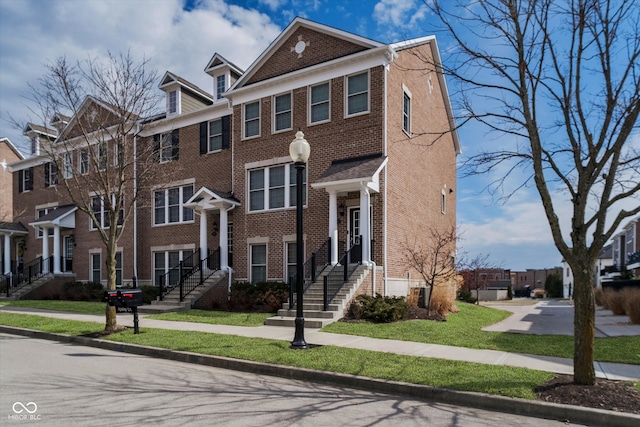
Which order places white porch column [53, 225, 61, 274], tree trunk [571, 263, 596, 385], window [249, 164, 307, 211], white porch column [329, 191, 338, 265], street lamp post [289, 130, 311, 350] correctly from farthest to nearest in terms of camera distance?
white porch column [53, 225, 61, 274] < window [249, 164, 307, 211] < white porch column [329, 191, 338, 265] < street lamp post [289, 130, 311, 350] < tree trunk [571, 263, 596, 385]

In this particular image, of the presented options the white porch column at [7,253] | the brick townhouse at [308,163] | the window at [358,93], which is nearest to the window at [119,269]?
the brick townhouse at [308,163]

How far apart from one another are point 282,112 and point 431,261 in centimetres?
819

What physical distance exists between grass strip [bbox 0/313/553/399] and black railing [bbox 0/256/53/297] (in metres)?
17.4

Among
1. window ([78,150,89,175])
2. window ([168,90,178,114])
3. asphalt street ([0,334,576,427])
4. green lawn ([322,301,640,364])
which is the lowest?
green lawn ([322,301,640,364])

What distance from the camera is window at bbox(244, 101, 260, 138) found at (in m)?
19.5

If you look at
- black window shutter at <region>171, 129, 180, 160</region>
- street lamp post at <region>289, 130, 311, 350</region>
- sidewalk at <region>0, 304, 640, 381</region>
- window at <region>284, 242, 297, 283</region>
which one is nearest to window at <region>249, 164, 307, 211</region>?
window at <region>284, 242, 297, 283</region>

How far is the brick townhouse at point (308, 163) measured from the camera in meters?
16.2

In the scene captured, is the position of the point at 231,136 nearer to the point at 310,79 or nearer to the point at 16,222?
the point at 310,79

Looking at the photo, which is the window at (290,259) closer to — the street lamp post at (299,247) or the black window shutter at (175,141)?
the street lamp post at (299,247)

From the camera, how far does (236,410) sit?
19.5 ft

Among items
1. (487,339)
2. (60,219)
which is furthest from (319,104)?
(60,219)

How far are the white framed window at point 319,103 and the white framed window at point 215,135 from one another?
5576 mm

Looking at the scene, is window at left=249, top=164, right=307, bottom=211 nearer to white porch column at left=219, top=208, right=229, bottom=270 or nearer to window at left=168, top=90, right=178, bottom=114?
white porch column at left=219, top=208, right=229, bottom=270

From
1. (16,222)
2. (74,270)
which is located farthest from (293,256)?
(16,222)
